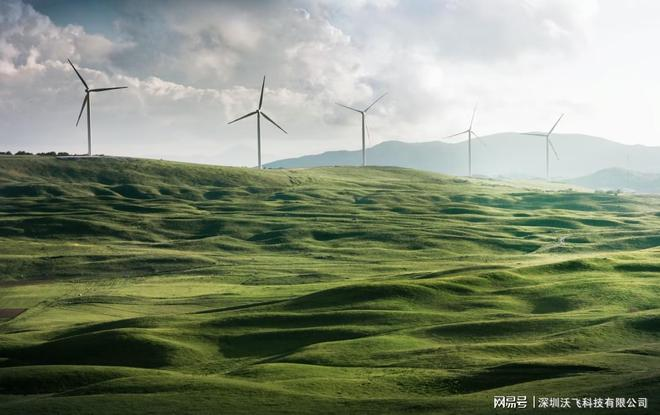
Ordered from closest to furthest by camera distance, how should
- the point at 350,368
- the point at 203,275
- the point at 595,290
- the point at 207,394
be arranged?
the point at 207,394 < the point at 350,368 < the point at 595,290 < the point at 203,275

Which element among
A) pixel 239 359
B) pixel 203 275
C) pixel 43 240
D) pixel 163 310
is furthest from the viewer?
pixel 43 240

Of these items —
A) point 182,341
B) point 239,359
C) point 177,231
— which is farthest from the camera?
point 177,231

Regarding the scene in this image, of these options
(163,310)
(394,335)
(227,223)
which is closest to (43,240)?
(227,223)

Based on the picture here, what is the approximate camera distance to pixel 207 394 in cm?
5259

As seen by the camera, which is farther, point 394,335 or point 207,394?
point 394,335

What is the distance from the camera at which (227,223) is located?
199000 mm

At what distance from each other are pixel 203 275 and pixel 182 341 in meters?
61.7

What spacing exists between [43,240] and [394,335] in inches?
4919

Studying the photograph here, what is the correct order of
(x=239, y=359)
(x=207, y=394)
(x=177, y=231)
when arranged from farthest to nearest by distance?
(x=177, y=231)
(x=239, y=359)
(x=207, y=394)

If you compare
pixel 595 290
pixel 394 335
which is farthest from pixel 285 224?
pixel 394 335

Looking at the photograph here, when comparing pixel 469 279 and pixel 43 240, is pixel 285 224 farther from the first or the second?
pixel 469 279

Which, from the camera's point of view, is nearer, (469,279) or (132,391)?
(132,391)

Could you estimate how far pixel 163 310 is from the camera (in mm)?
99688

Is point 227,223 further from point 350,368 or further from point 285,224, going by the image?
point 350,368
